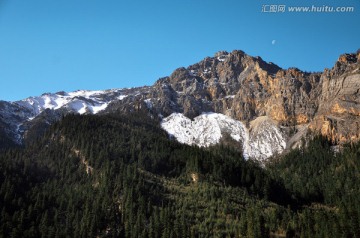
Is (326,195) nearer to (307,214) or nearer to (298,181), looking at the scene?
(298,181)

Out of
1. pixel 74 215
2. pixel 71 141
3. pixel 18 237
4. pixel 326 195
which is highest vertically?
pixel 71 141

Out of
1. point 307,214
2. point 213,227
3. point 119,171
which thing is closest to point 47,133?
point 119,171

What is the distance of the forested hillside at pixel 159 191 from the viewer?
10975 centimetres

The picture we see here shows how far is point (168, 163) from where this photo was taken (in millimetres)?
158375

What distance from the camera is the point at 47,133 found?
199875 millimetres

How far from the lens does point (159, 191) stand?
132375 millimetres

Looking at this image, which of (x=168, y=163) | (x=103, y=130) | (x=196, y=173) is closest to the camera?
(x=196, y=173)

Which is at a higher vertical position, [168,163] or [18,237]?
[168,163]

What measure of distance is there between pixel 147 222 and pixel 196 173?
3746 cm

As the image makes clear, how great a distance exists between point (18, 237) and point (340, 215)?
9348cm

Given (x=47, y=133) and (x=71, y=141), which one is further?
(x=47, y=133)

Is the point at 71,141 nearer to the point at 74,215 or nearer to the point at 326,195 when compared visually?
the point at 74,215

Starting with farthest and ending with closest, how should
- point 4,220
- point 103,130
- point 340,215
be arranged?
point 103,130
point 4,220
point 340,215

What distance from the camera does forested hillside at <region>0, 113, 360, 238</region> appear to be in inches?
4321
